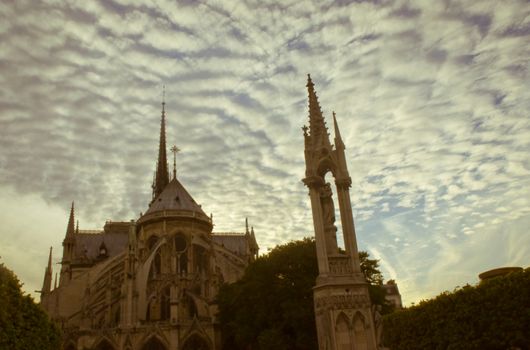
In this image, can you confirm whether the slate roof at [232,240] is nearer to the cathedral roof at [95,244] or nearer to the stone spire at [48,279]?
the cathedral roof at [95,244]

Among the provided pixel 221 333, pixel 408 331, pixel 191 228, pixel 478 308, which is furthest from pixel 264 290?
pixel 191 228

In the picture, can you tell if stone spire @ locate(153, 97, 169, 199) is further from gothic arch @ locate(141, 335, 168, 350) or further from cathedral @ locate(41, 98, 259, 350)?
gothic arch @ locate(141, 335, 168, 350)

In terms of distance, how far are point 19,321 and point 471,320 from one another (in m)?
14.1

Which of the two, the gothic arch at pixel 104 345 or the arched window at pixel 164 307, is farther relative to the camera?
the arched window at pixel 164 307

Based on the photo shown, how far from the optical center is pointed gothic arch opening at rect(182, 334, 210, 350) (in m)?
41.6

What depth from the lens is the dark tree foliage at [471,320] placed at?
11.5 metres

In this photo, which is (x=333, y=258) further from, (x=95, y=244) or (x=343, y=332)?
(x=95, y=244)

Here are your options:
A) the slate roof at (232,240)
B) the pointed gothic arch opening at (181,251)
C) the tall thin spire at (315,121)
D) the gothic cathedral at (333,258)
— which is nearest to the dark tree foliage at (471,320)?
the gothic cathedral at (333,258)

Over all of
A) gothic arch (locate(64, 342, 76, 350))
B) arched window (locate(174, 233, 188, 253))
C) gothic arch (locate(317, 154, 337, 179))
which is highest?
arched window (locate(174, 233, 188, 253))

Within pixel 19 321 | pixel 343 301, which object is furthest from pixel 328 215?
pixel 19 321

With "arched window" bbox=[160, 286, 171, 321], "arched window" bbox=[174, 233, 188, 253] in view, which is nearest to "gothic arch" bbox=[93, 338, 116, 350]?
"arched window" bbox=[160, 286, 171, 321]

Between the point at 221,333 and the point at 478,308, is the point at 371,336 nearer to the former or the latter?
the point at 478,308

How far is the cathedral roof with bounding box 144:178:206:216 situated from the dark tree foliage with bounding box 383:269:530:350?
44.2 m

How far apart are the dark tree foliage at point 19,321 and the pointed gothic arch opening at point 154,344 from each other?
25495 millimetres
